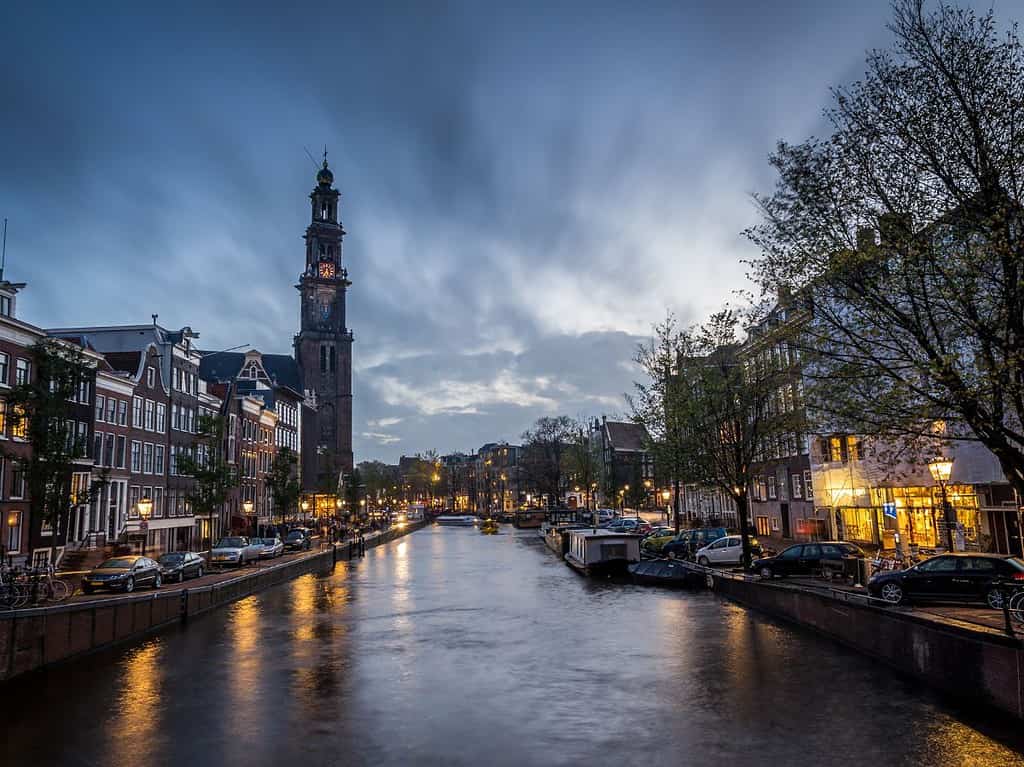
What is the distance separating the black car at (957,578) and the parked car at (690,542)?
24053mm

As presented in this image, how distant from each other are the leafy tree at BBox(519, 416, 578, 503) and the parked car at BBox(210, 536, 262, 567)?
8113 cm

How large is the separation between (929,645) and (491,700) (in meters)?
10.6

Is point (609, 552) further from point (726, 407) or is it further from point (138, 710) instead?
point (138, 710)

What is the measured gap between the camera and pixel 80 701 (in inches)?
740

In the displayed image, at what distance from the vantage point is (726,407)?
4194 cm

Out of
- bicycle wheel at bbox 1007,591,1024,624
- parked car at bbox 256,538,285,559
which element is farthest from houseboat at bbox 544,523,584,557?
bicycle wheel at bbox 1007,591,1024,624

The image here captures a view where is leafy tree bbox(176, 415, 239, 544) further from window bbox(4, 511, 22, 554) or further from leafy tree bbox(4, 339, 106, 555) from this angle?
leafy tree bbox(4, 339, 106, 555)

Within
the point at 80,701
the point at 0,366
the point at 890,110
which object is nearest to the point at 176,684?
the point at 80,701

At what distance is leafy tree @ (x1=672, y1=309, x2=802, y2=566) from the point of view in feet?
132

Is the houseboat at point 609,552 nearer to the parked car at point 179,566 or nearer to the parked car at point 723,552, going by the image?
the parked car at point 723,552

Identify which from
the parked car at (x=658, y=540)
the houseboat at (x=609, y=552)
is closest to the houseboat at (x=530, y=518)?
the parked car at (x=658, y=540)

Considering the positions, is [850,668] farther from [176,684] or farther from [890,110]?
[176,684]

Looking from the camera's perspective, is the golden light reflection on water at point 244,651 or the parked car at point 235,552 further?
the parked car at point 235,552

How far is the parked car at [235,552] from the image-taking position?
47.5 m
